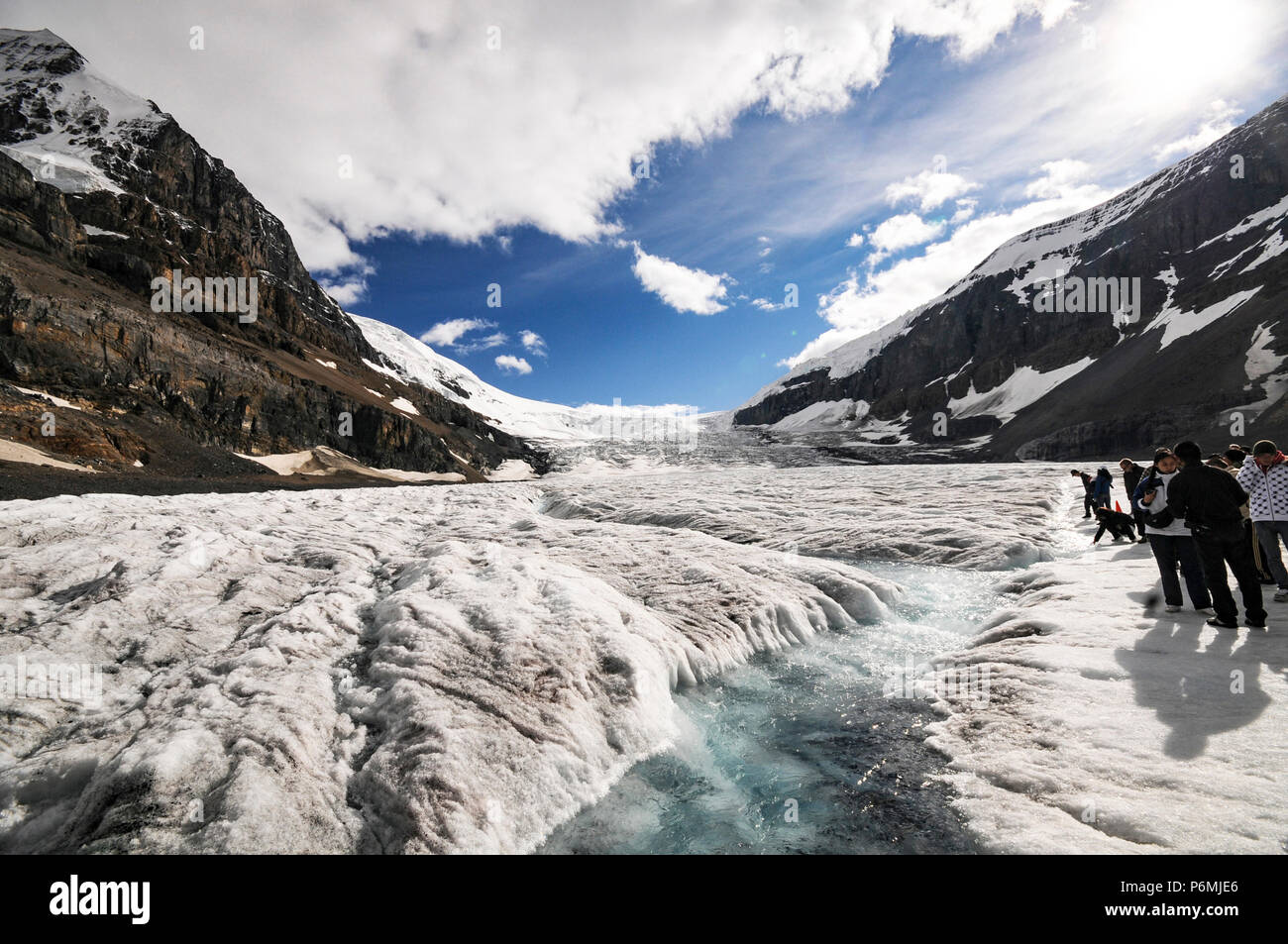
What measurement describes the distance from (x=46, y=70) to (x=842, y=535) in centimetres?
18315

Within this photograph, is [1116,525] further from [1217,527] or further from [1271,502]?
[1217,527]

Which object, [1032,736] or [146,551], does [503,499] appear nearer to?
[146,551]

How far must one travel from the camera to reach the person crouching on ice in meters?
13.0

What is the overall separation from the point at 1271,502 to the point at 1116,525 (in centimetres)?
637

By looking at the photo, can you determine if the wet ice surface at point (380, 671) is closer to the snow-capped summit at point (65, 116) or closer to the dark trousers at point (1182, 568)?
the dark trousers at point (1182, 568)

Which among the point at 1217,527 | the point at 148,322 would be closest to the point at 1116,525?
the point at 1217,527

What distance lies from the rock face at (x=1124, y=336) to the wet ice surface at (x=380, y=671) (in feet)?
218

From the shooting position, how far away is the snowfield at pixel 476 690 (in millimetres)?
3877

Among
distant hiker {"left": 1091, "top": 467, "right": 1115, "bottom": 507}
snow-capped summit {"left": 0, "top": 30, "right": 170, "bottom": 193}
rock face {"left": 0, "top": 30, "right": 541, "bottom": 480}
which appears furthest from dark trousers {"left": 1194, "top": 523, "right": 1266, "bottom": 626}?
snow-capped summit {"left": 0, "top": 30, "right": 170, "bottom": 193}

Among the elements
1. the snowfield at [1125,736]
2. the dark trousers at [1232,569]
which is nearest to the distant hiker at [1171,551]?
the snowfield at [1125,736]

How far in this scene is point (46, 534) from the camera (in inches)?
378

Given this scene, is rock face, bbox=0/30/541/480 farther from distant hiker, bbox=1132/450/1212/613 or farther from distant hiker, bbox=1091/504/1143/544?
distant hiker, bbox=1091/504/1143/544

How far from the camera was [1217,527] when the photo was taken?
695 centimetres
